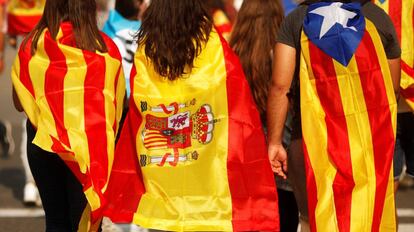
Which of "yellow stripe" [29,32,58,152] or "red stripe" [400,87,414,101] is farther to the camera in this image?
"red stripe" [400,87,414,101]

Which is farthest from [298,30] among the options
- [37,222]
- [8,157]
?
[8,157]

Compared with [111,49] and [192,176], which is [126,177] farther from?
[111,49]

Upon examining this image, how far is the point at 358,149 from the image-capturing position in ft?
17.2

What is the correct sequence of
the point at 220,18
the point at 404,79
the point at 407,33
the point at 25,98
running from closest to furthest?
the point at 25,98
the point at 404,79
the point at 407,33
the point at 220,18

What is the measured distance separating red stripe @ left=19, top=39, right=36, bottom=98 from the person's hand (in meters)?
1.25

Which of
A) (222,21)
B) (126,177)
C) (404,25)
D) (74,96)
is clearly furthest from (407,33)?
(222,21)

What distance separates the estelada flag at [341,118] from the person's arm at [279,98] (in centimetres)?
8

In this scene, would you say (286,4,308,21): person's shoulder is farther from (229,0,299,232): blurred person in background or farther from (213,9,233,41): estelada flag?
(213,9,233,41): estelada flag

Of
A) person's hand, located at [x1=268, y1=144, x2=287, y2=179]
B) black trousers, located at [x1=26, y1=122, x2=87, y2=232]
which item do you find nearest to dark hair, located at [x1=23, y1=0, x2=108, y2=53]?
black trousers, located at [x1=26, y1=122, x2=87, y2=232]

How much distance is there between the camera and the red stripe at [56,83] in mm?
5473

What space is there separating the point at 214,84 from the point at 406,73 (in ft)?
3.96

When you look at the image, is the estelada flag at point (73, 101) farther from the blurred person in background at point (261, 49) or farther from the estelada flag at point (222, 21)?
the estelada flag at point (222, 21)

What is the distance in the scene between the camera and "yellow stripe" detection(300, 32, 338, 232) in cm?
525

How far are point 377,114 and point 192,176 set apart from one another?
0.96 metres
